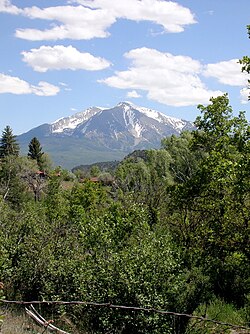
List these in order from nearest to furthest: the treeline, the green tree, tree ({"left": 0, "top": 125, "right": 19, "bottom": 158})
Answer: the treeline
the green tree
tree ({"left": 0, "top": 125, "right": 19, "bottom": 158})

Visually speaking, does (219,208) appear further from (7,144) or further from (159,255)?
(7,144)

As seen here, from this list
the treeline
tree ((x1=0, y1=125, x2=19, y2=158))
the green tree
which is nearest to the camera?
the treeline

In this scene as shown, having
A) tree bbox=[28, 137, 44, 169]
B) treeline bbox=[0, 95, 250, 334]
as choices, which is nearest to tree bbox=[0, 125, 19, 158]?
tree bbox=[28, 137, 44, 169]

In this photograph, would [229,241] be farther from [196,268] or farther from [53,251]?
[53,251]

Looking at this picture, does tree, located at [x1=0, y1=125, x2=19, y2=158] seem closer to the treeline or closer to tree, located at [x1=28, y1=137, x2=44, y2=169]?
tree, located at [x1=28, y1=137, x2=44, y2=169]

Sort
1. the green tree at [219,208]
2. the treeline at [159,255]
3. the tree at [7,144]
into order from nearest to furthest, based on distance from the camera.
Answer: the treeline at [159,255] → the green tree at [219,208] → the tree at [7,144]

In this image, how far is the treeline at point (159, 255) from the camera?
1244 cm

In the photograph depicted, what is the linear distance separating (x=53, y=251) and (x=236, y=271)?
6.81 m

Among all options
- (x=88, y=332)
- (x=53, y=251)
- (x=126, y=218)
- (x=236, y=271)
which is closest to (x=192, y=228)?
(x=236, y=271)

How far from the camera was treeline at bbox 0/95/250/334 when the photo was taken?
12438mm

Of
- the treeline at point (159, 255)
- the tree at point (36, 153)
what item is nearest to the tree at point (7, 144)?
the tree at point (36, 153)

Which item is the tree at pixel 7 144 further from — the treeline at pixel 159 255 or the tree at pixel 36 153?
the treeline at pixel 159 255

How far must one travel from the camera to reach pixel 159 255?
12930mm

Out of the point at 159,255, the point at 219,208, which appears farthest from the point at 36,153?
the point at 159,255
